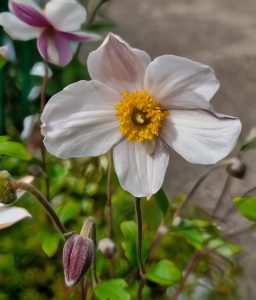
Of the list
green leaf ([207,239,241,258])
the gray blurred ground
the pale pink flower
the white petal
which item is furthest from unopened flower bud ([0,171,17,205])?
the gray blurred ground

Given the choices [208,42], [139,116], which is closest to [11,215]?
[139,116]

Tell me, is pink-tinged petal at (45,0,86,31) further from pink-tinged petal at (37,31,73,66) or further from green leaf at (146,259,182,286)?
green leaf at (146,259,182,286)

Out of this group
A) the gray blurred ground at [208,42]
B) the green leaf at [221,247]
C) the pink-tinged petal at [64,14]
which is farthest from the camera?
the gray blurred ground at [208,42]

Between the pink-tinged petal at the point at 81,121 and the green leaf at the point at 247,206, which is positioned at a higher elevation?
the pink-tinged petal at the point at 81,121

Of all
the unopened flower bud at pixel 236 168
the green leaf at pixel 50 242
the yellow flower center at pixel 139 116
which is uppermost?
the yellow flower center at pixel 139 116

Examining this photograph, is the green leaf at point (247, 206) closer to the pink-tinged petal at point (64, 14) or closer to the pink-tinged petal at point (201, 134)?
the pink-tinged petal at point (201, 134)

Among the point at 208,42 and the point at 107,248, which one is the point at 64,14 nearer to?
the point at 107,248

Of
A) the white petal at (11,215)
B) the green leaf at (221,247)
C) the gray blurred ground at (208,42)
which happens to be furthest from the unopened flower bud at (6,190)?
the gray blurred ground at (208,42)
